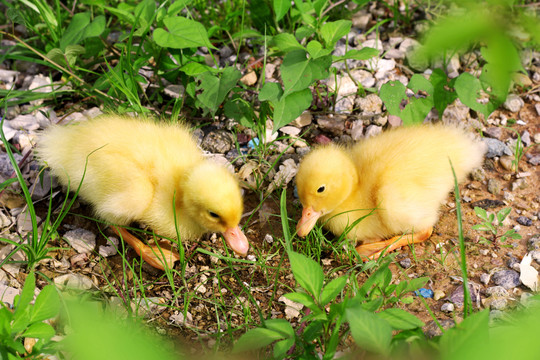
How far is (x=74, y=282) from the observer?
2.74 metres

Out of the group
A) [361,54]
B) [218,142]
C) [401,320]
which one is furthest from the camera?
[218,142]

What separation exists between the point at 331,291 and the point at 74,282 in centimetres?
147

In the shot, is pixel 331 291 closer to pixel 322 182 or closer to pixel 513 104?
pixel 322 182

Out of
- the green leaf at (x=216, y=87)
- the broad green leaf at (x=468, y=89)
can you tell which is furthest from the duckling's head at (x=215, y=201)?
the broad green leaf at (x=468, y=89)

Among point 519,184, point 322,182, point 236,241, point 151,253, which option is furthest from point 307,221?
point 519,184

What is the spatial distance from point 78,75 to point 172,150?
3.84 ft

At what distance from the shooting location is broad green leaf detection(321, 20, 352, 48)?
3.09 m

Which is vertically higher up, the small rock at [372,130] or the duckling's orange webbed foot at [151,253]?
the small rock at [372,130]

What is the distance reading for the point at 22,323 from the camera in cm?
190

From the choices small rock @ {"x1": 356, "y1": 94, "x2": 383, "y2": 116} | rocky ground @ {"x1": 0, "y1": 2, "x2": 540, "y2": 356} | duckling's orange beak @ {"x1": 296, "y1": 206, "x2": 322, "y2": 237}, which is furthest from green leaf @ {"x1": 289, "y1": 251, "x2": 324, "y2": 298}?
small rock @ {"x1": 356, "y1": 94, "x2": 383, "y2": 116}

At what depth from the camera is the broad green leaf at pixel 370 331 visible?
1.55 meters

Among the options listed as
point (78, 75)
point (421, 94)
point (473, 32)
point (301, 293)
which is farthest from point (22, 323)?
point (421, 94)

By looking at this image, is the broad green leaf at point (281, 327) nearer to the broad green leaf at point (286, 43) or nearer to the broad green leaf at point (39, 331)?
the broad green leaf at point (39, 331)

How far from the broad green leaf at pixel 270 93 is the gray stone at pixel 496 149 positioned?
1372 mm
